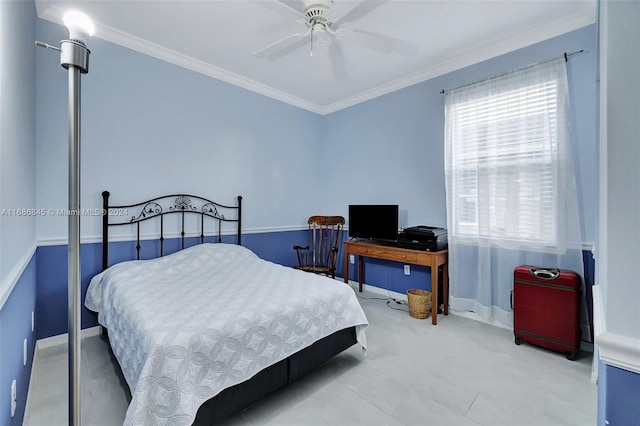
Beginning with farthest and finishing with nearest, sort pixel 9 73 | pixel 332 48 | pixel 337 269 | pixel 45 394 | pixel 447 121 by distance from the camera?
pixel 337 269
pixel 447 121
pixel 332 48
pixel 45 394
pixel 9 73

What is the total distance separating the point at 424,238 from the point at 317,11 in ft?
7.46

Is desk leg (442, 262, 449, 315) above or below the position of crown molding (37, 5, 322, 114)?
below

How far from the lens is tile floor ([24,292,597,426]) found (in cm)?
162

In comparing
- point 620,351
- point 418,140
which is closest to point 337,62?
point 418,140

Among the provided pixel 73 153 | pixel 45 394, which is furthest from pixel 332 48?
pixel 45 394

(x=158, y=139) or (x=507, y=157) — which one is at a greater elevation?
(x=158, y=139)

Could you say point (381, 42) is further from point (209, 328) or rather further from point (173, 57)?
point (209, 328)

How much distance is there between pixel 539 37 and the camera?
2580 mm

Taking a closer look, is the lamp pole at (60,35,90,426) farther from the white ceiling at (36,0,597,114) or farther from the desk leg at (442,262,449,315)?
the desk leg at (442,262,449,315)

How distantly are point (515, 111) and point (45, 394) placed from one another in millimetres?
4158

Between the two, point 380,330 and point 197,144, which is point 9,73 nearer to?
point 197,144

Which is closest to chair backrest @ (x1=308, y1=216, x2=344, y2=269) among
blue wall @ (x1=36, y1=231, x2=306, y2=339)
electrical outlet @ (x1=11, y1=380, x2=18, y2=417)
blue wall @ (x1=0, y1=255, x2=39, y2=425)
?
blue wall @ (x1=36, y1=231, x2=306, y2=339)

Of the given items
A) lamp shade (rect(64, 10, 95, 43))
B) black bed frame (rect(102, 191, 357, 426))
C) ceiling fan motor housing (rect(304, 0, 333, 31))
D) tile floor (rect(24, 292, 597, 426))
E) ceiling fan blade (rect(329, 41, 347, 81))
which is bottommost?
tile floor (rect(24, 292, 597, 426))

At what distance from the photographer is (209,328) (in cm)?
145
